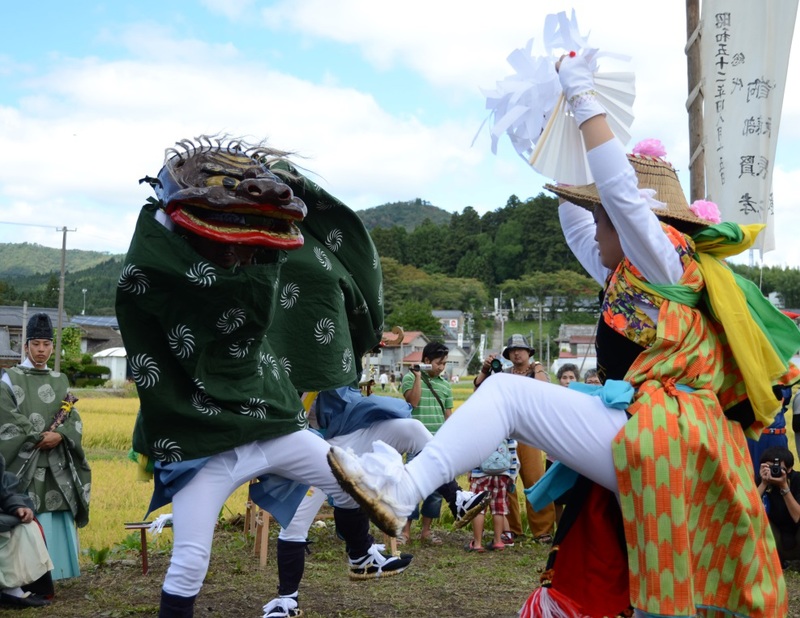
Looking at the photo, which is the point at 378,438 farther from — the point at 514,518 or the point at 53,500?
the point at 514,518

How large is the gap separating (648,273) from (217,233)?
1.72 metres

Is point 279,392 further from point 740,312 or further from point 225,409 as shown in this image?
point 740,312

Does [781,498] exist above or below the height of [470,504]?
below

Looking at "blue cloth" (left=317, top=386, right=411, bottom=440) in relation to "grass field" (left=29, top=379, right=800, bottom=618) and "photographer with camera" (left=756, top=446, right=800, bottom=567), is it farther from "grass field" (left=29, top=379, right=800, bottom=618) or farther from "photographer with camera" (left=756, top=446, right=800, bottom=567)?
"photographer with camera" (left=756, top=446, right=800, bottom=567)

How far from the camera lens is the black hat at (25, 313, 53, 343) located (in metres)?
5.96

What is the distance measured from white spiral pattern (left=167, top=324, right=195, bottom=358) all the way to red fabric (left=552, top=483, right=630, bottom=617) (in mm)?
1718

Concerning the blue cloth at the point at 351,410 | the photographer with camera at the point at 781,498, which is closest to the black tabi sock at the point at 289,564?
the blue cloth at the point at 351,410

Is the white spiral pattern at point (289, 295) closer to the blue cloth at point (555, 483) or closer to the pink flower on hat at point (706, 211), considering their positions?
the blue cloth at point (555, 483)

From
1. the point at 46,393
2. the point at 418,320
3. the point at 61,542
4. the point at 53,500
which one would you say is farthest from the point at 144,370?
the point at 418,320

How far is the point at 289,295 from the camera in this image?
443 cm

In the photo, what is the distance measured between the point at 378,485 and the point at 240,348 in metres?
1.35

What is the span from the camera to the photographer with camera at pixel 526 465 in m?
7.67

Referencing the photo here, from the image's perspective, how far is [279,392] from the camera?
402 centimetres

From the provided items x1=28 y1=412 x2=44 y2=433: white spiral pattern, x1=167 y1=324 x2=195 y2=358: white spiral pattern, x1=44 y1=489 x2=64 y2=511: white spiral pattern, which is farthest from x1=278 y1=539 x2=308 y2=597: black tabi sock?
x1=28 y1=412 x2=44 y2=433: white spiral pattern
